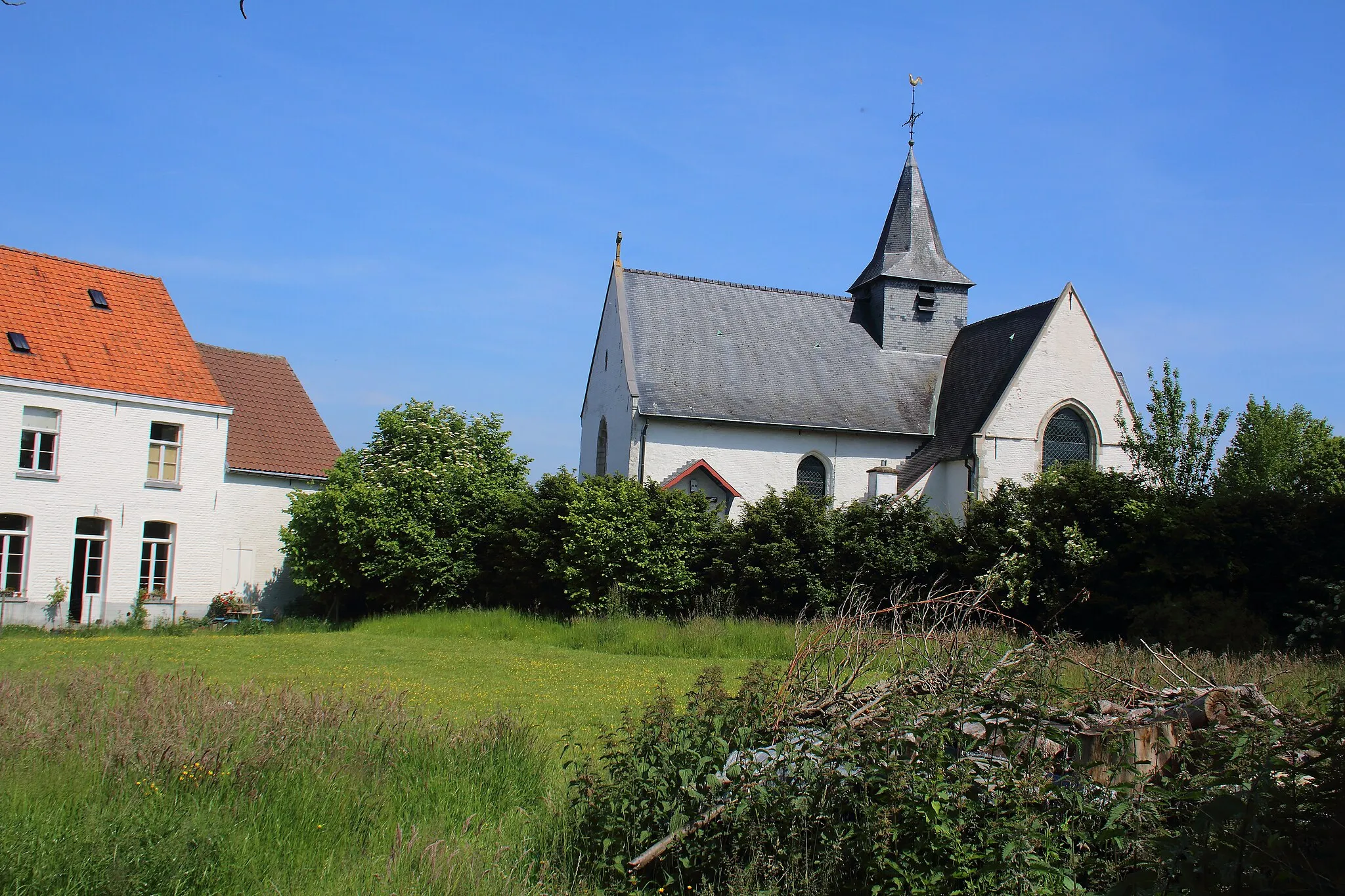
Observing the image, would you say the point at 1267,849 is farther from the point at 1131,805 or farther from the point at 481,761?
the point at 481,761

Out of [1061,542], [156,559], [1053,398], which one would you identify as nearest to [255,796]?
[1061,542]

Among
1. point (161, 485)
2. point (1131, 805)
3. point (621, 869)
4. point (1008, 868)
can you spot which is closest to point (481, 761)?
point (621, 869)

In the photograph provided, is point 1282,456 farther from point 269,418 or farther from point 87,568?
point 87,568

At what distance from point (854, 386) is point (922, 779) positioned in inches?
910

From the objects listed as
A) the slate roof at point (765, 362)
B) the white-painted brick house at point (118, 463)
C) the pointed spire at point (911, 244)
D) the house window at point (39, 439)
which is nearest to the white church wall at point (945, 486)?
the slate roof at point (765, 362)

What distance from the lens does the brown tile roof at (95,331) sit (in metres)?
21.7

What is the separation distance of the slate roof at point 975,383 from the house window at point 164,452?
17.1 m

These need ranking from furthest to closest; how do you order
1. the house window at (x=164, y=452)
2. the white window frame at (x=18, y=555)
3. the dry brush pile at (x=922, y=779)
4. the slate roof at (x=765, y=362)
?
the slate roof at (x=765, y=362)
the house window at (x=164, y=452)
the white window frame at (x=18, y=555)
the dry brush pile at (x=922, y=779)

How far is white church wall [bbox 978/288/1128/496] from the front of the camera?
24.4 metres

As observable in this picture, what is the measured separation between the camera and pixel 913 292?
28.7 meters

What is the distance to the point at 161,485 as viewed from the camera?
74.9ft

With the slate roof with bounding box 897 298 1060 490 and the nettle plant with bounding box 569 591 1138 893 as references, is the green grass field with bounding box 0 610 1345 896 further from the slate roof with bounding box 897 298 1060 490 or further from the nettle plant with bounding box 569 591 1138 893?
Answer: the slate roof with bounding box 897 298 1060 490

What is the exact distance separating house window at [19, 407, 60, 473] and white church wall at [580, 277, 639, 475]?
36.8 ft

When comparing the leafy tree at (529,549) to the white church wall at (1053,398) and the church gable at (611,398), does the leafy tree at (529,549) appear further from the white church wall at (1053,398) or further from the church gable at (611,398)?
the white church wall at (1053,398)
